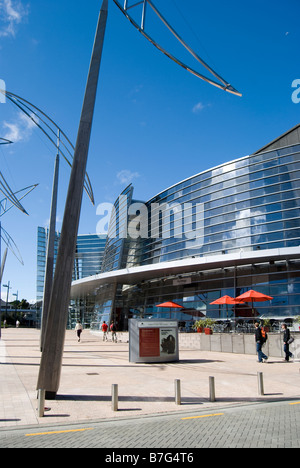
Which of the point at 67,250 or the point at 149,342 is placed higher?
the point at 67,250

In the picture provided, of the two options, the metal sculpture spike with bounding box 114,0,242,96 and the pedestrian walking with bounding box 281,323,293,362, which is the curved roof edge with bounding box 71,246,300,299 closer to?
the pedestrian walking with bounding box 281,323,293,362

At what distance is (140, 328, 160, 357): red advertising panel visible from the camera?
1631 cm

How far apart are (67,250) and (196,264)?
23.5 meters

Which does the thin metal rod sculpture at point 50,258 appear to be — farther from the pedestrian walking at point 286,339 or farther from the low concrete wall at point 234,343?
the pedestrian walking at point 286,339

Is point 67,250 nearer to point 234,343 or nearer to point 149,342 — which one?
point 149,342

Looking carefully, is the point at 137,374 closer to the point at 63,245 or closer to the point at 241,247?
the point at 63,245

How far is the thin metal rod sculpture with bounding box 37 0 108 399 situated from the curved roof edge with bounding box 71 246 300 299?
21842mm

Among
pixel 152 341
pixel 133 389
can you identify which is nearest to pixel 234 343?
pixel 152 341

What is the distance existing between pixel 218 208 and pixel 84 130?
98.5 ft

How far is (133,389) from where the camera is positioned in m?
10.0

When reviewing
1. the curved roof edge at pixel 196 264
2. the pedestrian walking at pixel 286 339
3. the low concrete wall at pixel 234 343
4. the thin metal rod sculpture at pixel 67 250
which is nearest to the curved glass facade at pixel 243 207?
the curved roof edge at pixel 196 264

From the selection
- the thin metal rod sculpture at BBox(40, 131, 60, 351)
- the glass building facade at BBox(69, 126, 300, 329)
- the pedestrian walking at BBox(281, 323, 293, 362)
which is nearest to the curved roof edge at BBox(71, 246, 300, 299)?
the glass building facade at BBox(69, 126, 300, 329)
